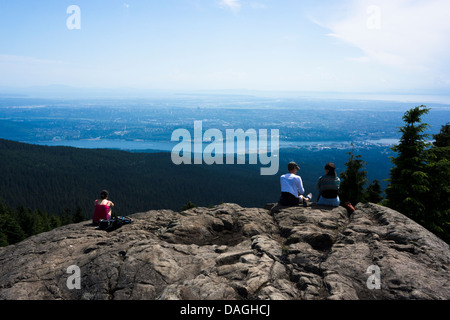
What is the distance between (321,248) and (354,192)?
2223 cm

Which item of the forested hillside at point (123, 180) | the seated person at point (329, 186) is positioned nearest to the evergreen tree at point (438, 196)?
the seated person at point (329, 186)

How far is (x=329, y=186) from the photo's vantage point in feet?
36.2

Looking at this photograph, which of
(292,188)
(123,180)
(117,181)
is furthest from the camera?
(123,180)

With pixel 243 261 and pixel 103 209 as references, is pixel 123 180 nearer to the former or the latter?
pixel 103 209

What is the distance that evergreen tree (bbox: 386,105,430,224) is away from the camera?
60.4 feet

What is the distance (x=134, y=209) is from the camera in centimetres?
11662

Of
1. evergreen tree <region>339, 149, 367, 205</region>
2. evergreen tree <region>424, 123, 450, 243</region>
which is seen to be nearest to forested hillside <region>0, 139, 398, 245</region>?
evergreen tree <region>339, 149, 367, 205</region>

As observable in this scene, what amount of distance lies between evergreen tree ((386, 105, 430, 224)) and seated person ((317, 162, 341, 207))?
10.6 metres

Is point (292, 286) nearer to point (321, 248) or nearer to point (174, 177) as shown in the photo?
point (321, 248)

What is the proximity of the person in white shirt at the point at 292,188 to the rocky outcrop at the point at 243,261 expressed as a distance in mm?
1258

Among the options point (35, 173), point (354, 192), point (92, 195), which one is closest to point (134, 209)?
point (92, 195)

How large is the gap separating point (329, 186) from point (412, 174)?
11626 millimetres

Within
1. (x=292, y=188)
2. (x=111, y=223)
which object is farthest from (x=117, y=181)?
(x=292, y=188)

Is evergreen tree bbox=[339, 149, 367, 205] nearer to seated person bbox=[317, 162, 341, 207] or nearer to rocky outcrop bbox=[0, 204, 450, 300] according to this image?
seated person bbox=[317, 162, 341, 207]
